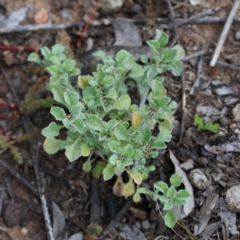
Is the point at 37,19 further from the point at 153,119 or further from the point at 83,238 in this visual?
the point at 83,238

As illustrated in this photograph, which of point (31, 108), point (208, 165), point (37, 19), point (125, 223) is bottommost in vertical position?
point (125, 223)

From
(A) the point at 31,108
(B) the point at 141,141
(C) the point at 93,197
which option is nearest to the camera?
(B) the point at 141,141

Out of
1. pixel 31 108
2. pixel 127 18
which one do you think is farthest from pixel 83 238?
pixel 127 18

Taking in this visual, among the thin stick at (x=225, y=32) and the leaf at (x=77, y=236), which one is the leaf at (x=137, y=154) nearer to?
the leaf at (x=77, y=236)

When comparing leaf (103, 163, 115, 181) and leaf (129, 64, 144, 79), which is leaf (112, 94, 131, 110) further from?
leaf (103, 163, 115, 181)

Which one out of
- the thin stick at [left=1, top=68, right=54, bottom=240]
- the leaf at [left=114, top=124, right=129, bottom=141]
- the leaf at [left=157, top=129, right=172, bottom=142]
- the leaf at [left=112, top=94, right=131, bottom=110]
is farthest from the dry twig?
the leaf at [left=114, top=124, right=129, bottom=141]

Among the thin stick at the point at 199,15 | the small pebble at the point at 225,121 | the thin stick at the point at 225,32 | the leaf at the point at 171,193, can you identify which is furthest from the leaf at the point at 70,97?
the thin stick at the point at 199,15
